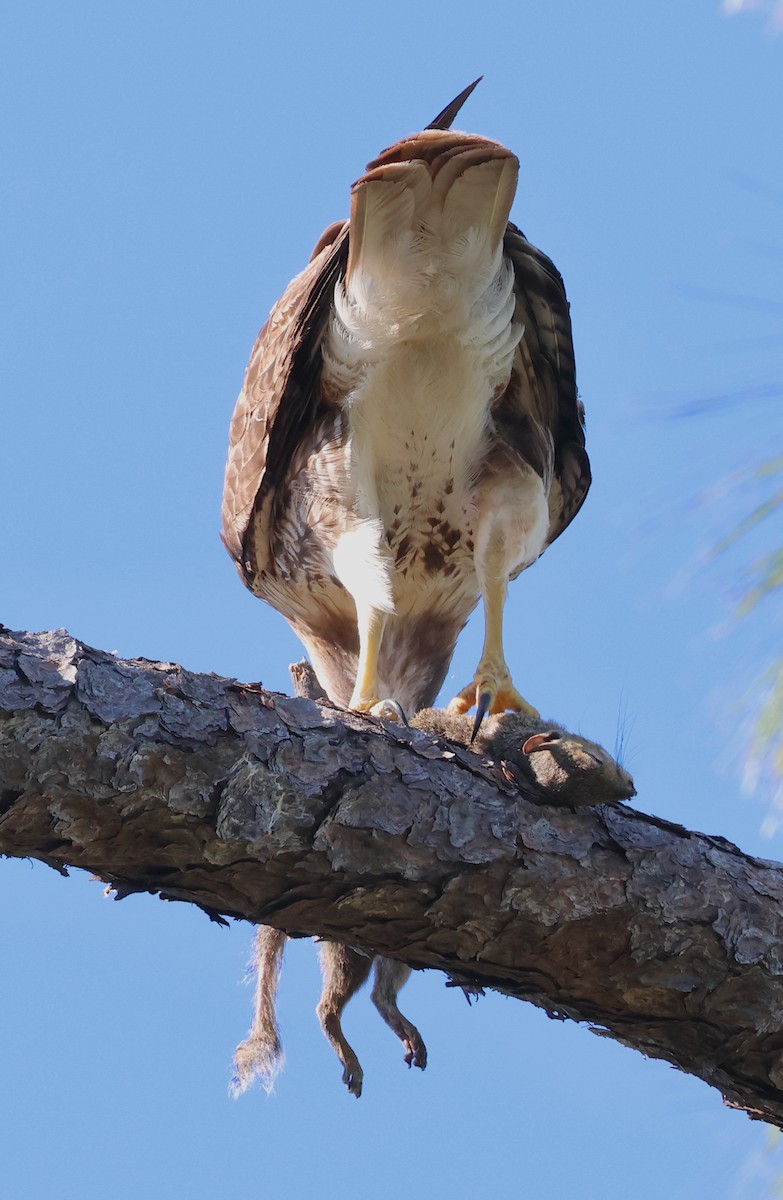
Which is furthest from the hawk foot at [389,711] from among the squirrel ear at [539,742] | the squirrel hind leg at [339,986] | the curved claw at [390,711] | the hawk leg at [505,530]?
the squirrel hind leg at [339,986]

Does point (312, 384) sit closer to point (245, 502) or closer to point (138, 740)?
point (245, 502)

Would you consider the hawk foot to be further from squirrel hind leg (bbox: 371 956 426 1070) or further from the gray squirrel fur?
squirrel hind leg (bbox: 371 956 426 1070)

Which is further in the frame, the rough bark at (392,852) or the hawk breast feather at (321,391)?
the hawk breast feather at (321,391)

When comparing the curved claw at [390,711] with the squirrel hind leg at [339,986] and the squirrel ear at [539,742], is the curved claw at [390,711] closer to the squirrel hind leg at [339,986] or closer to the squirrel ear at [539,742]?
the squirrel ear at [539,742]

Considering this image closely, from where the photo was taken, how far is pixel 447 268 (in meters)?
3.96

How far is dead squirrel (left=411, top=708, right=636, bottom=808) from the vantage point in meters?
3.03

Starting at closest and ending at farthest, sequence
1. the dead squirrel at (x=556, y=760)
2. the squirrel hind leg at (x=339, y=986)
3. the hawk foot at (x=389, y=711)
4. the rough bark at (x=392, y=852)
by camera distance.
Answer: the rough bark at (x=392, y=852), the dead squirrel at (x=556, y=760), the hawk foot at (x=389, y=711), the squirrel hind leg at (x=339, y=986)

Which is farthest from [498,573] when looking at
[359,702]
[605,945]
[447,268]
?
[605,945]

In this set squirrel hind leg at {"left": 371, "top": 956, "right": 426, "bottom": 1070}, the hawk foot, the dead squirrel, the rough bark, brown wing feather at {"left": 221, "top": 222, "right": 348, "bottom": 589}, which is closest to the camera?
the rough bark

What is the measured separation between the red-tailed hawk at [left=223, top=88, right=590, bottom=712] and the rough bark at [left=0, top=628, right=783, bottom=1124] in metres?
0.81

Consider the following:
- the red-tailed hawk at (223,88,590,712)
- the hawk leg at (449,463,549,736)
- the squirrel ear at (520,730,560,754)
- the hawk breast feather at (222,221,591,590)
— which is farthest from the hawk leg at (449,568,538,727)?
the hawk breast feather at (222,221,591,590)

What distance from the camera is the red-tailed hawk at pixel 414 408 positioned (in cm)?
387

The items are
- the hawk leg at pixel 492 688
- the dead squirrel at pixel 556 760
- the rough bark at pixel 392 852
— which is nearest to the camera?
the rough bark at pixel 392 852

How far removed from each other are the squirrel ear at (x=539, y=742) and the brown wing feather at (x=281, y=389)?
5.24ft
